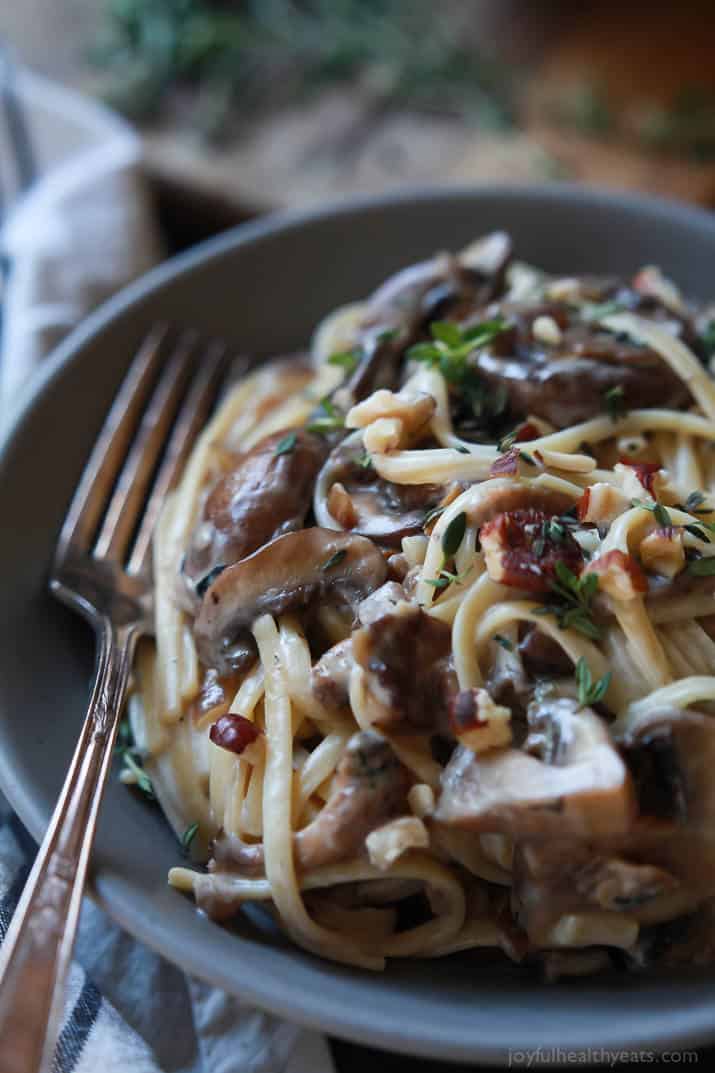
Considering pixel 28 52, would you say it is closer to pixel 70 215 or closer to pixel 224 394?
pixel 70 215

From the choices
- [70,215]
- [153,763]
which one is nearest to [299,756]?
[153,763]

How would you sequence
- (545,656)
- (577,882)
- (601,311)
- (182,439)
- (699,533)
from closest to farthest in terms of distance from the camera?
(577,882), (545,656), (699,533), (601,311), (182,439)

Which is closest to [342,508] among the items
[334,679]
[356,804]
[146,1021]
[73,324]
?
[334,679]

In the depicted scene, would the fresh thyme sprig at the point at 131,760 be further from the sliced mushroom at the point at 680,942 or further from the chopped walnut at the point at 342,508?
the sliced mushroom at the point at 680,942

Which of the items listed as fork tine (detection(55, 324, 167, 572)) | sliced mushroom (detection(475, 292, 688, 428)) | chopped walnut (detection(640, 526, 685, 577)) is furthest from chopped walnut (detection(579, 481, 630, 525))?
fork tine (detection(55, 324, 167, 572))

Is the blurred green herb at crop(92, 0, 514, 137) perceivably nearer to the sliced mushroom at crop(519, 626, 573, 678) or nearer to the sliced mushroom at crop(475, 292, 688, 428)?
the sliced mushroom at crop(475, 292, 688, 428)

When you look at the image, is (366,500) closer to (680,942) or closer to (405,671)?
(405,671)

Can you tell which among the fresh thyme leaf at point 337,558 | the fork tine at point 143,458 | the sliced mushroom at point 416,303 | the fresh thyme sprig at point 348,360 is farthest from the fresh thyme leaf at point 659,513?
the fork tine at point 143,458
